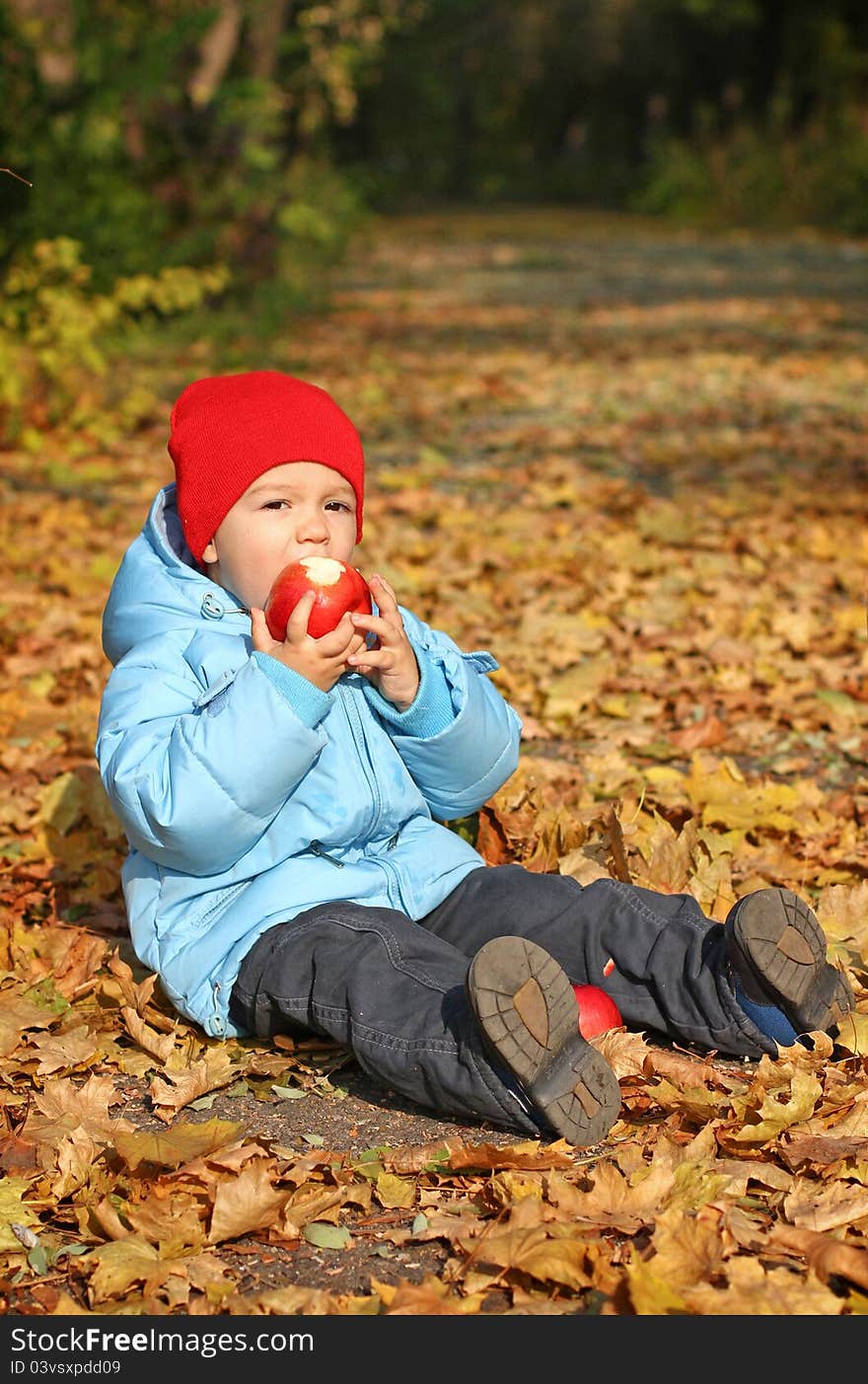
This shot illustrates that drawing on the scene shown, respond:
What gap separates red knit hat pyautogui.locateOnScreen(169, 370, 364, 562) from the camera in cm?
296

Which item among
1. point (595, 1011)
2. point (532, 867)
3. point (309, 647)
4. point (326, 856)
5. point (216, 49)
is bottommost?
point (532, 867)

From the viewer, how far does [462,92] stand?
5897cm

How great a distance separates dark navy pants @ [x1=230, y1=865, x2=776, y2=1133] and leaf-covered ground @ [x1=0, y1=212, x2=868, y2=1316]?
0.08 m

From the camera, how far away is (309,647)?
9.16 ft

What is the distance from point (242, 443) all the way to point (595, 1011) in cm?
126

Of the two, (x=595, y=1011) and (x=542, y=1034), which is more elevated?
(x=542, y=1034)

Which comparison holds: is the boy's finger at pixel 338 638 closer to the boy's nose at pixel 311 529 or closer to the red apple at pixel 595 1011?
the boy's nose at pixel 311 529

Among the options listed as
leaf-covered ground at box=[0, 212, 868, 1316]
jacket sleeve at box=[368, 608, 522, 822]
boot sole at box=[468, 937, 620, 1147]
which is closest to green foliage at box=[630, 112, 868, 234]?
leaf-covered ground at box=[0, 212, 868, 1316]

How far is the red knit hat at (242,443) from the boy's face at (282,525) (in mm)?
21

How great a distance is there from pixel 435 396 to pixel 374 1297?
9.70m

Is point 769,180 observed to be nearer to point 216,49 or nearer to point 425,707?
point 216,49

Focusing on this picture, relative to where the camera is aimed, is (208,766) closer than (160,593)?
Yes

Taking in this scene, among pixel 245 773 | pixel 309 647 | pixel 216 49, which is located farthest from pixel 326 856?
pixel 216 49

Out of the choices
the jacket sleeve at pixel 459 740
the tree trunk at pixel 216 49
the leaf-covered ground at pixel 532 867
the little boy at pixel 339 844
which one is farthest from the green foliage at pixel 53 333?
the tree trunk at pixel 216 49
